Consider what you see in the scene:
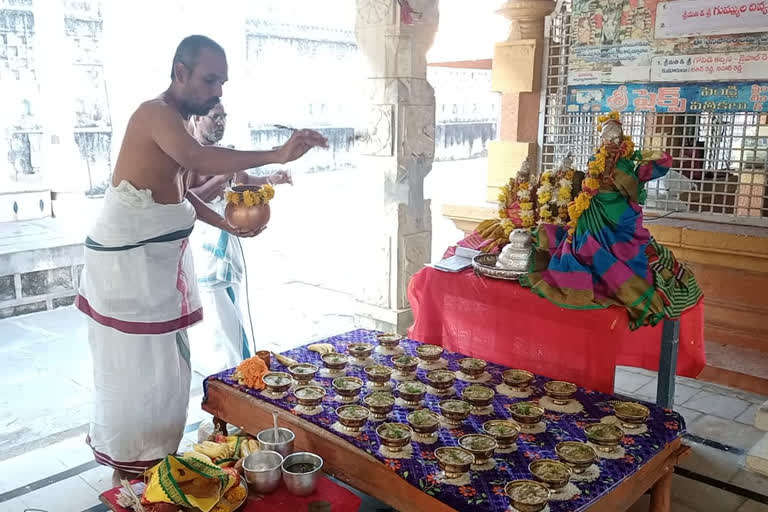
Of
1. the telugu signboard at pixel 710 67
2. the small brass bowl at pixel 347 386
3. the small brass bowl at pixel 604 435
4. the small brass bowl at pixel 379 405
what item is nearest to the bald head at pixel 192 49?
the small brass bowl at pixel 347 386

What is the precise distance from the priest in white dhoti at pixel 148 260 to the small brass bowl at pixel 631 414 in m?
1.84

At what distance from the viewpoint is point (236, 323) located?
14.7ft

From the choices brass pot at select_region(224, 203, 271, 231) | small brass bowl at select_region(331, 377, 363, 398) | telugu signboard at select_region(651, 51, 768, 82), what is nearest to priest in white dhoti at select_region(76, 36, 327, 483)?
brass pot at select_region(224, 203, 271, 231)

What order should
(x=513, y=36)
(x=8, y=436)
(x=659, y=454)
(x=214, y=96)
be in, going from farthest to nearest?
(x=513, y=36) < (x=8, y=436) < (x=214, y=96) < (x=659, y=454)

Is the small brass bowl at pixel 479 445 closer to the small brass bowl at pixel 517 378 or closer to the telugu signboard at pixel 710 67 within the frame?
the small brass bowl at pixel 517 378

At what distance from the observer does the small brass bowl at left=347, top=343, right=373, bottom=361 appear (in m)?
3.58

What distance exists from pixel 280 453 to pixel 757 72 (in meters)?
4.53

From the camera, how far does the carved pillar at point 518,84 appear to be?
6.49m

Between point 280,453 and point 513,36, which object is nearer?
point 280,453

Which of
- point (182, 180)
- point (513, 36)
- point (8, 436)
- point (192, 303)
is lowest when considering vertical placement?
Result: point (8, 436)

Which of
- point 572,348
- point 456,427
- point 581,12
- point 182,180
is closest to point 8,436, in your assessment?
point 182,180

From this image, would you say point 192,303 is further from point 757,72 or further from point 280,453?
point 757,72

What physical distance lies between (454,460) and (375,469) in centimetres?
33

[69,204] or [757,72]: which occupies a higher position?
[757,72]
